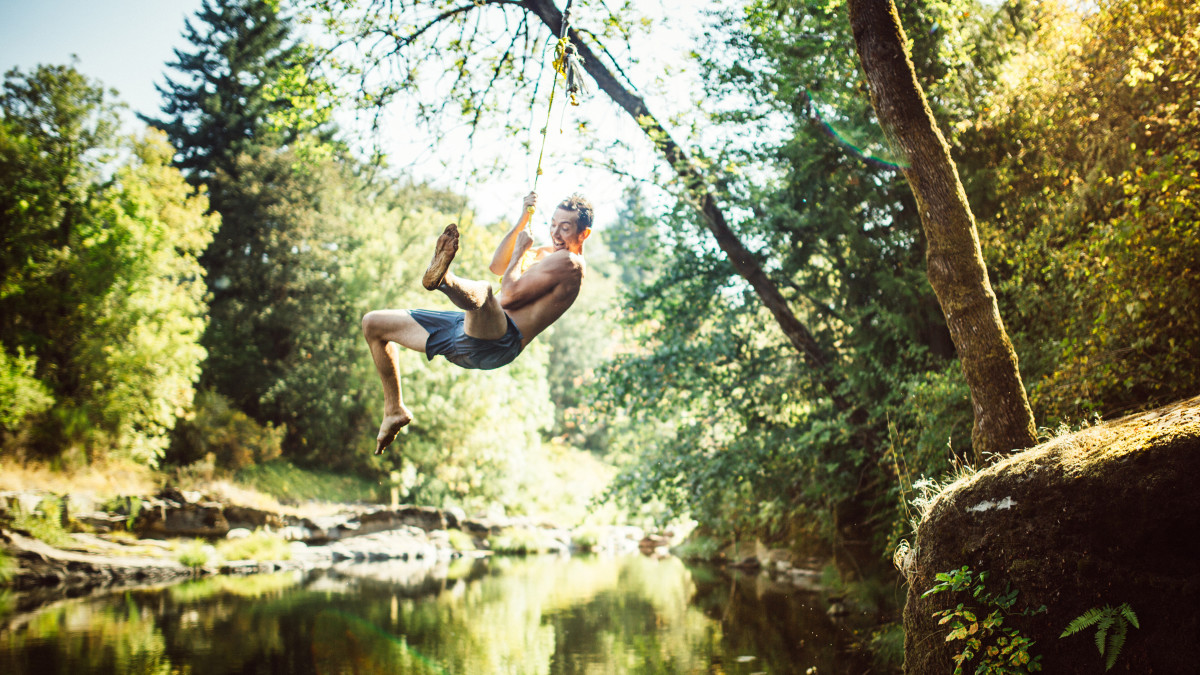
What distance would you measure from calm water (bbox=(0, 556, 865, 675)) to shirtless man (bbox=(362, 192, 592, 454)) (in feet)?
16.1

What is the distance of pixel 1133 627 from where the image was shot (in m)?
3.61

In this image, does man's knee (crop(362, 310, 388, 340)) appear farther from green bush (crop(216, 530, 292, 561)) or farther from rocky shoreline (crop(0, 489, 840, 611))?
green bush (crop(216, 530, 292, 561))

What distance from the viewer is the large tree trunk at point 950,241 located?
5195 millimetres

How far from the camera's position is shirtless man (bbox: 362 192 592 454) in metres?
4.45

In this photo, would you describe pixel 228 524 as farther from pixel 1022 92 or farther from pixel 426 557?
pixel 1022 92

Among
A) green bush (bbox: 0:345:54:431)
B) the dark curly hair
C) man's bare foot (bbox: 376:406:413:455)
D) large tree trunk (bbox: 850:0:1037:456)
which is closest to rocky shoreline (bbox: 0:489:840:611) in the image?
green bush (bbox: 0:345:54:431)

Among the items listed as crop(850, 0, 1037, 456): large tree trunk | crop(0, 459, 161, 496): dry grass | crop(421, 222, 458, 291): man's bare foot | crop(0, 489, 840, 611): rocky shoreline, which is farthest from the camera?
crop(0, 459, 161, 496): dry grass

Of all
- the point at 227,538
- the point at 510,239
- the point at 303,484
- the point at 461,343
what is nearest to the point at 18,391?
the point at 227,538

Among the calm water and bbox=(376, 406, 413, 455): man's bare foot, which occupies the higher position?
bbox=(376, 406, 413, 455): man's bare foot

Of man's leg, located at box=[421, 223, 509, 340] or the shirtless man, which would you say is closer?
man's leg, located at box=[421, 223, 509, 340]

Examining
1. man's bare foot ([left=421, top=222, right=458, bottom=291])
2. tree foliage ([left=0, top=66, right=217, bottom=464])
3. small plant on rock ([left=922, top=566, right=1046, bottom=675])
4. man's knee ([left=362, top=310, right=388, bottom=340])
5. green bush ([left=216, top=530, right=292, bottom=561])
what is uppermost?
tree foliage ([left=0, top=66, right=217, bottom=464])

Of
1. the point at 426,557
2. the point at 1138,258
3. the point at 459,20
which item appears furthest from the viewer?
the point at 426,557

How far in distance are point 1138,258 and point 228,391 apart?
91.5 feet

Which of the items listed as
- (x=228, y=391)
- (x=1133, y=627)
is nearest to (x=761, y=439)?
(x=1133, y=627)
